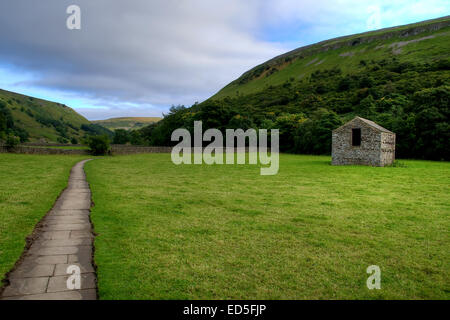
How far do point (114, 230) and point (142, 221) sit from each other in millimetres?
1048

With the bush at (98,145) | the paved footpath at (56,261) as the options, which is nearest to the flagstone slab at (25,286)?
the paved footpath at (56,261)

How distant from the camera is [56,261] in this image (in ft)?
17.9

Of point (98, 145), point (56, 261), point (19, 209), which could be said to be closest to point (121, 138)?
point (98, 145)

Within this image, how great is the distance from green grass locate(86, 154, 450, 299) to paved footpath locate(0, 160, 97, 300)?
0.27 m

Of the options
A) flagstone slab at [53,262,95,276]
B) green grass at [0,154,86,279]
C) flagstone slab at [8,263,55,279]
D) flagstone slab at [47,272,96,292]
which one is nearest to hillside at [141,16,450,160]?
green grass at [0,154,86,279]

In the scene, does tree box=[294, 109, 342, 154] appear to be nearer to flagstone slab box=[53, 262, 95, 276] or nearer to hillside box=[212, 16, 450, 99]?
flagstone slab box=[53, 262, 95, 276]

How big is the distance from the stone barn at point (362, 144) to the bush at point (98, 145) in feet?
116

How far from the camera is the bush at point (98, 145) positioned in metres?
46.2

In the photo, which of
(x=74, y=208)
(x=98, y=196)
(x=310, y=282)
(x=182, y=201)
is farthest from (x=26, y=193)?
(x=310, y=282)

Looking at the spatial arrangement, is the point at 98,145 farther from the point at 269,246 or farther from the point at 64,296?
the point at 64,296

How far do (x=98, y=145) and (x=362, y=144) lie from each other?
38682 mm

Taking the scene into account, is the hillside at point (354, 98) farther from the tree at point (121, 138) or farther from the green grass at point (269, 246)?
the green grass at point (269, 246)

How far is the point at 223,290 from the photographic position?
4574 millimetres
